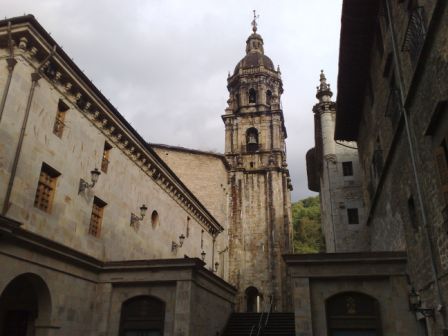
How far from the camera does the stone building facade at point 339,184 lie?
81.8 ft

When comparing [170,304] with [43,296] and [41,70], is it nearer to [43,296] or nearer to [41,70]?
[43,296]

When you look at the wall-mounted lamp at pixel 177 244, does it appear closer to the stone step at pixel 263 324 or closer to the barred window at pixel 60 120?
the stone step at pixel 263 324

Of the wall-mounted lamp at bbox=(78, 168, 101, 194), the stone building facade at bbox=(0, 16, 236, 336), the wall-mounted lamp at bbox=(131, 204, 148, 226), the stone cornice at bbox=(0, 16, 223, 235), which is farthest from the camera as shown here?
the wall-mounted lamp at bbox=(131, 204, 148, 226)

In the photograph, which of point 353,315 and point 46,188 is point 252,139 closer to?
point 46,188

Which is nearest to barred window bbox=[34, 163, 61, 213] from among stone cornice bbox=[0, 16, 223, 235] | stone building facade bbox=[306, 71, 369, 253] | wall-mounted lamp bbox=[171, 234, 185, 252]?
stone cornice bbox=[0, 16, 223, 235]

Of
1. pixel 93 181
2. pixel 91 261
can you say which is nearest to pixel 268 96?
pixel 93 181

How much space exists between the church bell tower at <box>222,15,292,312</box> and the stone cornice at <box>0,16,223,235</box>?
60.4 ft

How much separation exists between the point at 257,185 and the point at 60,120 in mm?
30540

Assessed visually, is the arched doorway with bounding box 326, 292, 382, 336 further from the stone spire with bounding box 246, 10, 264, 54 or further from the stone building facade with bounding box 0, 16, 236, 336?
the stone spire with bounding box 246, 10, 264, 54

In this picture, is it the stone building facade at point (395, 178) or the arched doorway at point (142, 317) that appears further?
the arched doorway at point (142, 317)

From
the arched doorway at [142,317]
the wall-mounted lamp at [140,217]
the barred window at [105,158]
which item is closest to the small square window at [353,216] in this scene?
the wall-mounted lamp at [140,217]

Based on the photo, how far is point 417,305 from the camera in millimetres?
10570

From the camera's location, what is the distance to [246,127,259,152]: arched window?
46675mm

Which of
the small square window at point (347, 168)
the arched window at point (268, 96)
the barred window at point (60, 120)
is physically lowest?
the barred window at point (60, 120)
